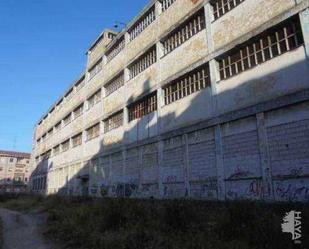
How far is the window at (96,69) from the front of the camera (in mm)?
29737

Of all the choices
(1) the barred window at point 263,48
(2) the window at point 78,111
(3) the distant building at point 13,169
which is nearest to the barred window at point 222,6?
(1) the barred window at point 263,48

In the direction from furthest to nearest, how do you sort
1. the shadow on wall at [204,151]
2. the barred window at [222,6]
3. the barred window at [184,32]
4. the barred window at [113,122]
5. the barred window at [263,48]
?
the barred window at [113,122]
the barred window at [184,32]
the barred window at [222,6]
the barred window at [263,48]
the shadow on wall at [204,151]

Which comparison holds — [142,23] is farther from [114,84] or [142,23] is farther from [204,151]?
[204,151]

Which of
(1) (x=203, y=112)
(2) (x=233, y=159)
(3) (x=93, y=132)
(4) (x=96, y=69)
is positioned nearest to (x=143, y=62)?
(1) (x=203, y=112)

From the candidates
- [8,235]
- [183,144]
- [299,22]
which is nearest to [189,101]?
[183,144]

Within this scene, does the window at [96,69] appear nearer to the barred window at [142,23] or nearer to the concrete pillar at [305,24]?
the barred window at [142,23]

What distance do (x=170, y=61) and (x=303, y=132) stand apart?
9.84m

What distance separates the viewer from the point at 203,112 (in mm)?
15492

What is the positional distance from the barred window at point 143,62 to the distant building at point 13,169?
6527 centimetres

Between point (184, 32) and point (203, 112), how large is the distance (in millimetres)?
5496

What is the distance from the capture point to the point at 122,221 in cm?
1156

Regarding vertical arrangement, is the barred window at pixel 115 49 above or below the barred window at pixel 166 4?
above

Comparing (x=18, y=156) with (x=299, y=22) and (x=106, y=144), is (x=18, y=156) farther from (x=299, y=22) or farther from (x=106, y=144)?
(x=299, y=22)

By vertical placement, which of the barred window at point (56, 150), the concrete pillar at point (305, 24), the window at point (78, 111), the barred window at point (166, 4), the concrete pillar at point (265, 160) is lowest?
the concrete pillar at point (265, 160)
